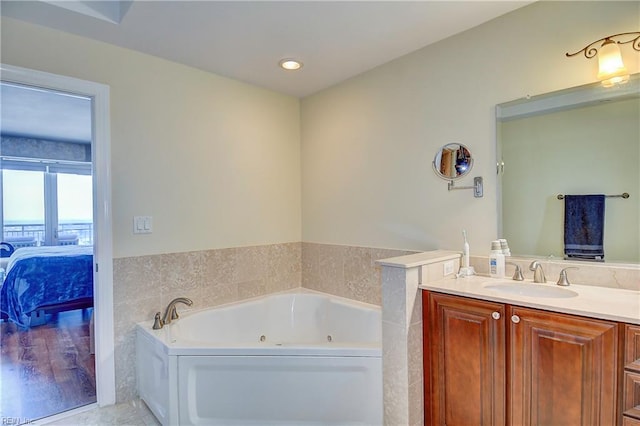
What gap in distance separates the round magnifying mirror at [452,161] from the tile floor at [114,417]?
93.2 inches

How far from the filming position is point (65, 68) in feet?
6.90

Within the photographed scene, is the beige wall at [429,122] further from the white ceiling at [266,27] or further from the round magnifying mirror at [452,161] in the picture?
the white ceiling at [266,27]

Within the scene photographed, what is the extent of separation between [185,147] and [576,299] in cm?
254

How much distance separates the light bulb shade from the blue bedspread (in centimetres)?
493

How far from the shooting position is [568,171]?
1846 millimetres

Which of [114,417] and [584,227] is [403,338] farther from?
[114,417]

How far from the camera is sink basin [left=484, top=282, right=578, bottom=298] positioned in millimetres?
1696

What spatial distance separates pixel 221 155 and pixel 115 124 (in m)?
0.77

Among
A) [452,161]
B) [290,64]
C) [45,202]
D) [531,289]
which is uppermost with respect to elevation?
[290,64]

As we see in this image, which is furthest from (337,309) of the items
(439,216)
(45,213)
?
(45,213)

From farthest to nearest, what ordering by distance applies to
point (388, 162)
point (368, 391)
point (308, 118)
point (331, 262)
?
point (308, 118) → point (331, 262) → point (388, 162) → point (368, 391)

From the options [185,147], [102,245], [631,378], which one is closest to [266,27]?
[185,147]

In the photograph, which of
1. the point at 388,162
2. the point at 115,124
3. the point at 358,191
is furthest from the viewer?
the point at 358,191

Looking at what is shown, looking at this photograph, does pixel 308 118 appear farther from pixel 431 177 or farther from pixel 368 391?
pixel 368 391
